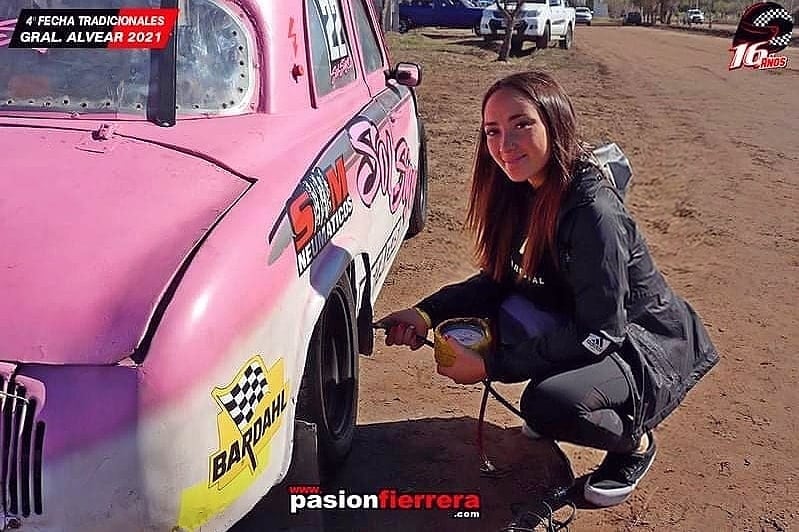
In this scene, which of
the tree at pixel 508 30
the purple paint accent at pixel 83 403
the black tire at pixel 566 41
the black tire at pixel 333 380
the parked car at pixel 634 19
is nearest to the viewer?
the purple paint accent at pixel 83 403

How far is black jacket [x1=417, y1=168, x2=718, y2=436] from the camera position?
2.70 meters

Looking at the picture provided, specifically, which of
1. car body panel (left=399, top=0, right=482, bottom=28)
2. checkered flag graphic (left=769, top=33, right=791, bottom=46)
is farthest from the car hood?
car body panel (left=399, top=0, right=482, bottom=28)

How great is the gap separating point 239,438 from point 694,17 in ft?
182

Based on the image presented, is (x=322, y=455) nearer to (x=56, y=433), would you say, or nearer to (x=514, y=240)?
(x=514, y=240)

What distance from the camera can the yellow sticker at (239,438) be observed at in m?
1.89

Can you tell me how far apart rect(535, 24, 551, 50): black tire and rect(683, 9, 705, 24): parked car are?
31.7m

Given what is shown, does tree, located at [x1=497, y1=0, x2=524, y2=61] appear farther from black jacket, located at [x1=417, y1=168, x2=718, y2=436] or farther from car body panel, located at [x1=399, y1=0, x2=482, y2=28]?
black jacket, located at [x1=417, y1=168, x2=718, y2=436]

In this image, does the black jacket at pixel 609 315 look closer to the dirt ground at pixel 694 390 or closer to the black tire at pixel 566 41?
the dirt ground at pixel 694 390

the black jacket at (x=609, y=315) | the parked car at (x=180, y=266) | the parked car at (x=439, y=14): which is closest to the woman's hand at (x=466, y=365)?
the black jacket at (x=609, y=315)

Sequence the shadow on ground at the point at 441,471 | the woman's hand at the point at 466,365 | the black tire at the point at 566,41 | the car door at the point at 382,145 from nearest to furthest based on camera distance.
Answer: the woman's hand at the point at 466,365 → the shadow on ground at the point at 441,471 → the car door at the point at 382,145 → the black tire at the point at 566,41

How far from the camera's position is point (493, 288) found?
10.7ft

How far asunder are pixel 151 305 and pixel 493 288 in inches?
64.7


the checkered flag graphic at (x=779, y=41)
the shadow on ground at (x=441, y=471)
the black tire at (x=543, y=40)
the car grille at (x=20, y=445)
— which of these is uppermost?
the checkered flag graphic at (x=779, y=41)

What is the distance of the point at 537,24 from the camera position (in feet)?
73.0
